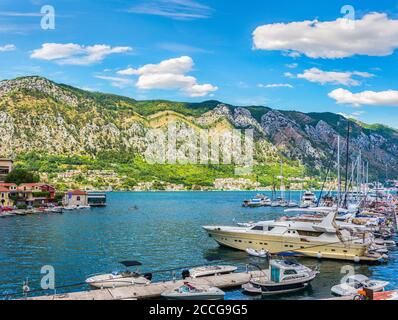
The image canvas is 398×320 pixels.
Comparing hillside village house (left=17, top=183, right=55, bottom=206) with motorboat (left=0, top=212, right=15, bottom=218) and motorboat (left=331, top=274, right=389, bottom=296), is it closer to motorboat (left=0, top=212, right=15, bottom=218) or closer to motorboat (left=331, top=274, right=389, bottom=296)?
motorboat (left=0, top=212, right=15, bottom=218)

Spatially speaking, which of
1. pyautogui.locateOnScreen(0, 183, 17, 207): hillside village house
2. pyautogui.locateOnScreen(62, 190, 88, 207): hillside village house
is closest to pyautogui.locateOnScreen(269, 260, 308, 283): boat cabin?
pyautogui.locateOnScreen(0, 183, 17, 207): hillside village house

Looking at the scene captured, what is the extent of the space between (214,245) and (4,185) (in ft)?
254

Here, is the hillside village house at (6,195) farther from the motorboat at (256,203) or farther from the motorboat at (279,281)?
the motorboat at (279,281)

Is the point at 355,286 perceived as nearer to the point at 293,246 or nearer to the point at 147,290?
the point at 147,290

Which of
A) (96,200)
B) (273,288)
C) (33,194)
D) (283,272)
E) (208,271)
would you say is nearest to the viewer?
(273,288)

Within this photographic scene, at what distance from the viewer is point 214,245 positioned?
176 feet

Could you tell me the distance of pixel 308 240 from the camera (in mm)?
45125

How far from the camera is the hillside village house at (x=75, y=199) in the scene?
395 ft

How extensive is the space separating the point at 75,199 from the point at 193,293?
10224 cm

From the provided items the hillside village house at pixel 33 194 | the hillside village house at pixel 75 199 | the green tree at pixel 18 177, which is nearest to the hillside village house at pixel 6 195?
the hillside village house at pixel 33 194

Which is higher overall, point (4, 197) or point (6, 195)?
point (6, 195)

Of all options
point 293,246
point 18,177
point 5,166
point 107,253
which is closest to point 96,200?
point 18,177

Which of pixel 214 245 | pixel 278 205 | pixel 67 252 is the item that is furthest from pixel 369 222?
pixel 278 205
